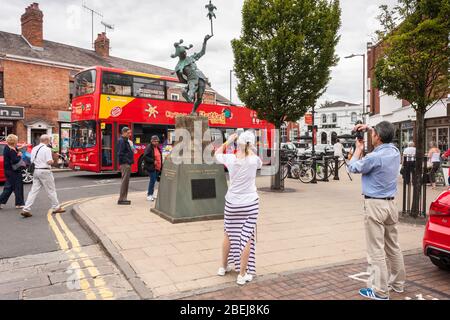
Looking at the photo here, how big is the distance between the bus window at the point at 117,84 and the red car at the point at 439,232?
1374cm

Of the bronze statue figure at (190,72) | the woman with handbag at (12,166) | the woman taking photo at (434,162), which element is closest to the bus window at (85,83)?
the woman with handbag at (12,166)

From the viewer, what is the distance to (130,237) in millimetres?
6148

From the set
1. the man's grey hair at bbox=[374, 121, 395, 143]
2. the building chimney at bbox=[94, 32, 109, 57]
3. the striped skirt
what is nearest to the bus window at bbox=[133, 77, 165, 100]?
the striped skirt

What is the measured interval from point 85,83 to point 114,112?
186cm

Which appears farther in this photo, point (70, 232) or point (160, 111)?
point (160, 111)

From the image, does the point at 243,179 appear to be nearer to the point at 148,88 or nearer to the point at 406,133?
the point at 148,88

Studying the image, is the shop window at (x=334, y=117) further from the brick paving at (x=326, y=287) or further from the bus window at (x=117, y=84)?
the brick paving at (x=326, y=287)

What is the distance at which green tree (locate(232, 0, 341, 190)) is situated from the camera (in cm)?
1129

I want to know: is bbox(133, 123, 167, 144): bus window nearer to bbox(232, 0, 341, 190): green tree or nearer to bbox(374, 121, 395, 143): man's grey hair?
bbox(232, 0, 341, 190): green tree

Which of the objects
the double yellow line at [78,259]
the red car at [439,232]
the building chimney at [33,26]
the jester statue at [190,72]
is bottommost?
the double yellow line at [78,259]

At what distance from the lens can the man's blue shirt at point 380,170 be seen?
3.75 meters
